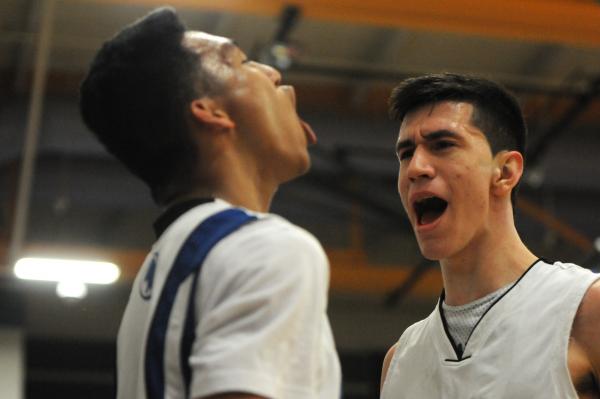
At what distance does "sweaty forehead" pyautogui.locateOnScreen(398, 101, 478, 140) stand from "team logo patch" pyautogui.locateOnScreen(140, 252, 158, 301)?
1.34m

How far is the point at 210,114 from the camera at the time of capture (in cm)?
224

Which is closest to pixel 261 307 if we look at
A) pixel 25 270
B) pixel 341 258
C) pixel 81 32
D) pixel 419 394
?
pixel 419 394

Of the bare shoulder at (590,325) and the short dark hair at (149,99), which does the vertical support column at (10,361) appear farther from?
the short dark hair at (149,99)

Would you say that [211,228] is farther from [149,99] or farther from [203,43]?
[203,43]

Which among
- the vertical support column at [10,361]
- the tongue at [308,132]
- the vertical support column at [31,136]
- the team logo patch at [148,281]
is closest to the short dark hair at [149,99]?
the team logo patch at [148,281]

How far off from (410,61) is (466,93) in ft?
24.3

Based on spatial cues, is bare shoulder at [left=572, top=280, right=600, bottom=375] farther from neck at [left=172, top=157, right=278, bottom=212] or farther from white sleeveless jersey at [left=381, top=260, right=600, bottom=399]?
neck at [left=172, top=157, right=278, bottom=212]

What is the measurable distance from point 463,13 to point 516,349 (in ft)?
16.9

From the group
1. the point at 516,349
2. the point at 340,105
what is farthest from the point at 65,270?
the point at 516,349

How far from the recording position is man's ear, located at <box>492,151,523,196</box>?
327 centimetres

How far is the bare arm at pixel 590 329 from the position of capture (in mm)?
2908

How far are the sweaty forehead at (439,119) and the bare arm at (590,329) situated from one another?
0.60 m

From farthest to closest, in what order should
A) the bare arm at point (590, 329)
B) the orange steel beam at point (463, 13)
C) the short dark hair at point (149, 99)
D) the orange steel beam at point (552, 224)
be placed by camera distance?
the orange steel beam at point (552, 224), the orange steel beam at point (463, 13), the bare arm at point (590, 329), the short dark hair at point (149, 99)

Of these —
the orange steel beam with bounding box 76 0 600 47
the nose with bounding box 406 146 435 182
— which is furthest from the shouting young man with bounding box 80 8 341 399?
the orange steel beam with bounding box 76 0 600 47
